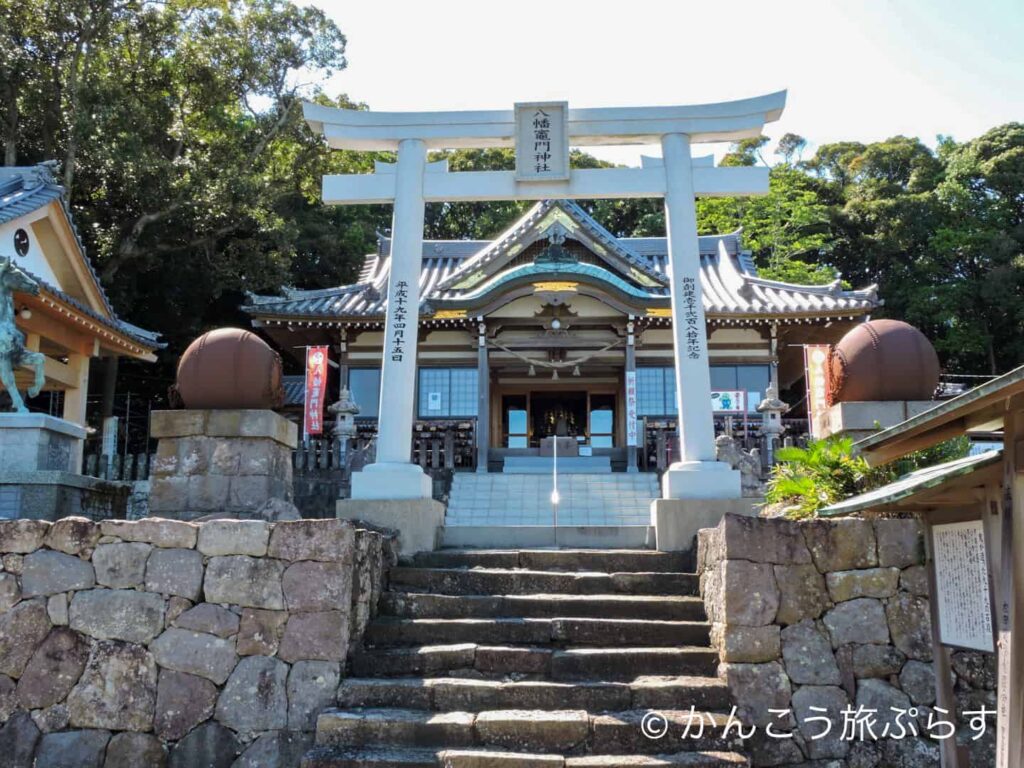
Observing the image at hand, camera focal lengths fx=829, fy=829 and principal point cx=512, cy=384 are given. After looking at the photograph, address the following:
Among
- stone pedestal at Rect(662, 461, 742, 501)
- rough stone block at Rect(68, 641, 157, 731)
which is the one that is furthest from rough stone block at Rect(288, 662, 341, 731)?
stone pedestal at Rect(662, 461, 742, 501)

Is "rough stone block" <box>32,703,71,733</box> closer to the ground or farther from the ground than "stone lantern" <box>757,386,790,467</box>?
closer to the ground

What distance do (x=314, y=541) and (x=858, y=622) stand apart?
12.2 ft

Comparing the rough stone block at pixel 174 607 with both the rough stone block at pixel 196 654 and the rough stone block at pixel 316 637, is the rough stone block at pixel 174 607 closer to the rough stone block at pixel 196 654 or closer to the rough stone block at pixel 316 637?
the rough stone block at pixel 196 654

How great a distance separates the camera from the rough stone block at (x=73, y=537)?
583 centimetres

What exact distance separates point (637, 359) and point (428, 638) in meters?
13.5

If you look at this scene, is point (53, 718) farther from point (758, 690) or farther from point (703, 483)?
point (703, 483)

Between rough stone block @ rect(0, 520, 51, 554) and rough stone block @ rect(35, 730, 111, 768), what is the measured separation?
127 centimetres

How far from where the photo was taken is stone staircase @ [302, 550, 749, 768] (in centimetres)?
507

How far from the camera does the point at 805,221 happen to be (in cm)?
2636

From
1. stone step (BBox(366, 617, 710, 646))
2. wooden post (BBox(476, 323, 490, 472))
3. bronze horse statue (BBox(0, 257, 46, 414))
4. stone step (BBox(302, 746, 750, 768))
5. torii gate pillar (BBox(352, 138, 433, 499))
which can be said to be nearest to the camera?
stone step (BBox(302, 746, 750, 768))

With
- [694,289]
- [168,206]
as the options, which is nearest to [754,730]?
[694,289]

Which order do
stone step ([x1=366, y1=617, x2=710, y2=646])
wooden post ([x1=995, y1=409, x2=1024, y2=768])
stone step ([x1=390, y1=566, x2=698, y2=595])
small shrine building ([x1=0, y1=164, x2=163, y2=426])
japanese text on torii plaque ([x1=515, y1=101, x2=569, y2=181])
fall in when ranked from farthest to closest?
small shrine building ([x1=0, y1=164, x2=163, y2=426]) < japanese text on torii plaque ([x1=515, y1=101, x2=569, y2=181]) < stone step ([x1=390, y1=566, x2=698, y2=595]) < stone step ([x1=366, y1=617, x2=710, y2=646]) < wooden post ([x1=995, y1=409, x2=1024, y2=768])

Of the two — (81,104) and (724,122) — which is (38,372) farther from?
(81,104)

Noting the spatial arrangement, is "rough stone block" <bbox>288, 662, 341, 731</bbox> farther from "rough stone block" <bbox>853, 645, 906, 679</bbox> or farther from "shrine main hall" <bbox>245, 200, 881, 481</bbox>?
"shrine main hall" <bbox>245, 200, 881, 481</bbox>
